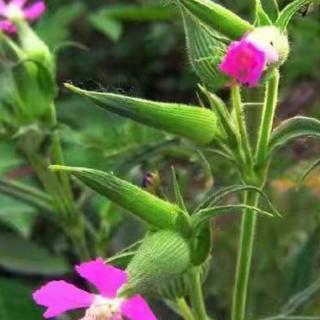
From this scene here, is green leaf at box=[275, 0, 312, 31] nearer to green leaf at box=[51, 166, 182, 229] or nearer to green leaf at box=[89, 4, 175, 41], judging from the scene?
green leaf at box=[51, 166, 182, 229]

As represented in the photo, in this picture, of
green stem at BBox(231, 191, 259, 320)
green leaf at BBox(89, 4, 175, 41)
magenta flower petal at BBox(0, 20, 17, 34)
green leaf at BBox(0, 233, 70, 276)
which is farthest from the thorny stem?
green leaf at BBox(89, 4, 175, 41)

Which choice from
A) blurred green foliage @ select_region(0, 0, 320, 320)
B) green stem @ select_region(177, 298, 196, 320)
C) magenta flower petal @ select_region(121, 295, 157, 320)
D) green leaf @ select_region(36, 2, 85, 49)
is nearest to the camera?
magenta flower petal @ select_region(121, 295, 157, 320)

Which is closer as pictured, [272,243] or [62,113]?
[272,243]

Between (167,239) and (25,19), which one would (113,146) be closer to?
(25,19)

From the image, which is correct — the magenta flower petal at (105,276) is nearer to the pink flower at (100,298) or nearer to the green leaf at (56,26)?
the pink flower at (100,298)

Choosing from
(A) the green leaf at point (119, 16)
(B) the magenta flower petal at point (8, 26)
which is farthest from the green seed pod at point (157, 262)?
(A) the green leaf at point (119, 16)

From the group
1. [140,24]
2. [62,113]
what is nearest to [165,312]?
[62,113]
